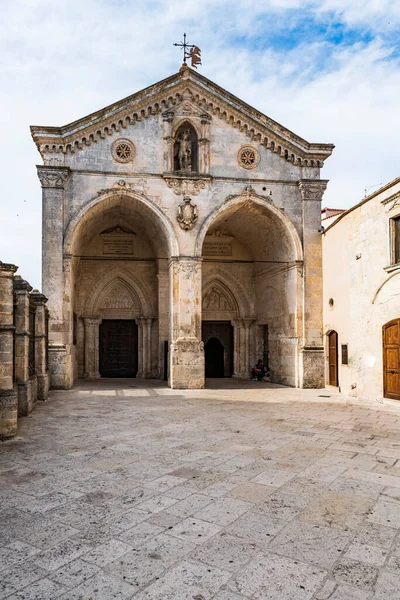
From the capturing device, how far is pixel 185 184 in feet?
57.7

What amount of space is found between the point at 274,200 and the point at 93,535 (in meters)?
15.6

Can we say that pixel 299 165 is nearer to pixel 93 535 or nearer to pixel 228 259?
pixel 228 259

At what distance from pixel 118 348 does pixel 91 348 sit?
50.3 inches

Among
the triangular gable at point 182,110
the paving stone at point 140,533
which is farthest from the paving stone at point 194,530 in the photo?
the triangular gable at point 182,110

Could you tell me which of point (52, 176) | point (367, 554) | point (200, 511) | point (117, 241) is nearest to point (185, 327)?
point (117, 241)

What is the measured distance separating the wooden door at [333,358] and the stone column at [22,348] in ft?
34.4

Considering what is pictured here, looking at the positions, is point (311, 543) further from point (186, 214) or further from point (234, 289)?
point (234, 289)

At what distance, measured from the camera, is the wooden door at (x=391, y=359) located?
12664 mm

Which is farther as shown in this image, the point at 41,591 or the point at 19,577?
the point at 19,577

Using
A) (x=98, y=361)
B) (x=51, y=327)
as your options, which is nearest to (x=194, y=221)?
(x=51, y=327)

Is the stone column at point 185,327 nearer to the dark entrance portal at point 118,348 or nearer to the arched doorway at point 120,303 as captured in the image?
the arched doorway at point 120,303

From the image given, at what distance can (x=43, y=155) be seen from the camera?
16.8 m

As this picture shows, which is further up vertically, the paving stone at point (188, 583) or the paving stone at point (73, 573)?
the paving stone at point (73, 573)

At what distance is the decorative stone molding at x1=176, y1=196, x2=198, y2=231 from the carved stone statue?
1.23m
